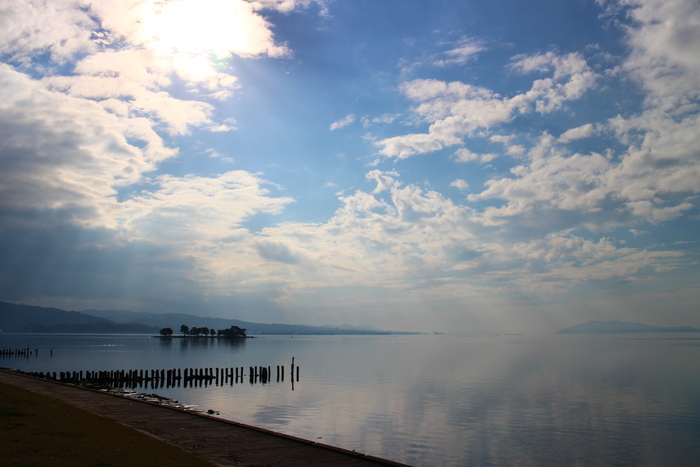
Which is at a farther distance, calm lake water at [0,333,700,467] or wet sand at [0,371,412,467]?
calm lake water at [0,333,700,467]

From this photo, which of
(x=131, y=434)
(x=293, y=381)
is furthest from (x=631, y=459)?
(x=293, y=381)

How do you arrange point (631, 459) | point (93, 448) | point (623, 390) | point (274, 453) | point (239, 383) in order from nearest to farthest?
point (93, 448), point (274, 453), point (631, 459), point (623, 390), point (239, 383)

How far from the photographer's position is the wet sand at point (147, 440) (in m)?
13.9

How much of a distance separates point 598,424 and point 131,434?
31.0 m

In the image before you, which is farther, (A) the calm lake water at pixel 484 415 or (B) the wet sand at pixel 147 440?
(A) the calm lake water at pixel 484 415

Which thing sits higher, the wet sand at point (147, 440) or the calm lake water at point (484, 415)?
the wet sand at point (147, 440)

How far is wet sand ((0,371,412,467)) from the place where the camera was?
1393cm

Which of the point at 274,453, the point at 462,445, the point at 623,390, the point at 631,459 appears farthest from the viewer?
the point at 623,390

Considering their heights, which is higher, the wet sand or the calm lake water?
the wet sand

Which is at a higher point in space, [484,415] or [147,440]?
[147,440]

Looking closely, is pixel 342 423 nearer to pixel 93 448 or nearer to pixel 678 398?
pixel 93 448

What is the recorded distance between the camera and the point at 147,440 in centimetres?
1628

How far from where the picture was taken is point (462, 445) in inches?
1064

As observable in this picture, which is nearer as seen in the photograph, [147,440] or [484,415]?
[147,440]
